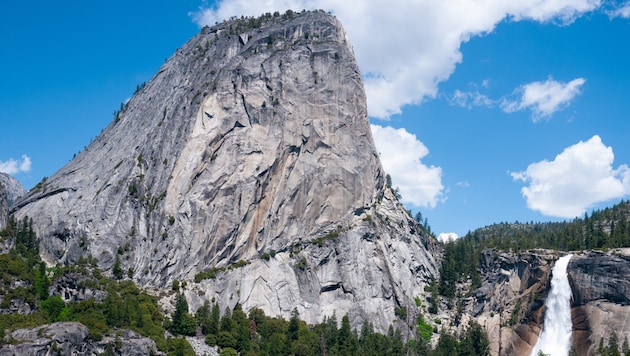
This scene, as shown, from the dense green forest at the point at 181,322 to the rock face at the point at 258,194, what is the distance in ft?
20.8

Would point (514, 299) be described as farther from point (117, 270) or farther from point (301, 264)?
point (117, 270)

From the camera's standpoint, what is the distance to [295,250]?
143 metres

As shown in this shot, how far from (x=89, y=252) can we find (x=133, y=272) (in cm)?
1004

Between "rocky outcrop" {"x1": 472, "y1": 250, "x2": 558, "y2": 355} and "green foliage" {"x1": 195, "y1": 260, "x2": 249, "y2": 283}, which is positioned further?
"rocky outcrop" {"x1": 472, "y1": 250, "x2": 558, "y2": 355}

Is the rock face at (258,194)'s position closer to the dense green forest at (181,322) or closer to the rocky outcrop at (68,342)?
the dense green forest at (181,322)

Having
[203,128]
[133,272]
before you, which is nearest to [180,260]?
[133,272]

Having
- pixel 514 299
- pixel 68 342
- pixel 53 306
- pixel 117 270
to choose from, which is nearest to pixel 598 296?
pixel 514 299

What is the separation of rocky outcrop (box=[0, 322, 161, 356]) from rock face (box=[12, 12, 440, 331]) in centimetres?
2471

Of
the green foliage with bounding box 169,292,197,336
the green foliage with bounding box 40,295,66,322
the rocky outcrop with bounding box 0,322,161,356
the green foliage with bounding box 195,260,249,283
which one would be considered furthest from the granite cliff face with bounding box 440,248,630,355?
the green foliage with bounding box 40,295,66,322

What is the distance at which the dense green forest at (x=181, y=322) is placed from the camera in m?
110

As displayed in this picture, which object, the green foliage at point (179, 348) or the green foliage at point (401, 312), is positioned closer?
the green foliage at point (179, 348)

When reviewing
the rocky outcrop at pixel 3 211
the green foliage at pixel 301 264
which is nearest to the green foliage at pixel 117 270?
the rocky outcrop at pixel 3 211

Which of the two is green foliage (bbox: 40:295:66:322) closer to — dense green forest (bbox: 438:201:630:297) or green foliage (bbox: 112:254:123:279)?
green foliage (bbox: 112:254:123:279)

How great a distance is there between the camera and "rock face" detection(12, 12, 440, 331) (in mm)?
138750
